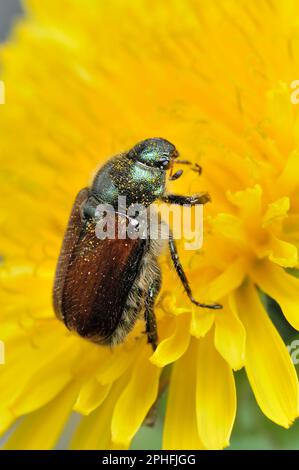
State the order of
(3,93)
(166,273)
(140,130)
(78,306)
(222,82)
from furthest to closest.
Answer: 1. (3,93)
2. (140,130)
3. (222,82)
4. (166,273)
5. (78,306)

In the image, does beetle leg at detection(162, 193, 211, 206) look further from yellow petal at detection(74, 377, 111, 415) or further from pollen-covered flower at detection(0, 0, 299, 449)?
yellow petal at detection(74, 377, 111, 415)

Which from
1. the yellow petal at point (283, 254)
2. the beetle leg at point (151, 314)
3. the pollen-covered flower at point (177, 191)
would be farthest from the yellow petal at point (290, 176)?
the beetle leg at point (151, 314)

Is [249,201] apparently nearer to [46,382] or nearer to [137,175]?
[137,175]

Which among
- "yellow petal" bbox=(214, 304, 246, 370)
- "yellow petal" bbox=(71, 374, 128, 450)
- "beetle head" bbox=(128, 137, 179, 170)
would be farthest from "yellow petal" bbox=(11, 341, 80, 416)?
"beetle head" bbox=(128, 137, 179, 170)

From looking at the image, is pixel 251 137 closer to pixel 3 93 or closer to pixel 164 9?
pixel 164 9

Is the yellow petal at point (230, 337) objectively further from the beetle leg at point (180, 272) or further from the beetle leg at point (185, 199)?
the beetle leg at point (185, 199)

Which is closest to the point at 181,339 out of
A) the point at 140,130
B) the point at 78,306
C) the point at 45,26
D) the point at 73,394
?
the point at 78,306
